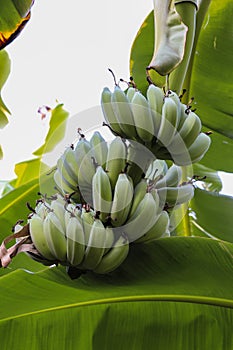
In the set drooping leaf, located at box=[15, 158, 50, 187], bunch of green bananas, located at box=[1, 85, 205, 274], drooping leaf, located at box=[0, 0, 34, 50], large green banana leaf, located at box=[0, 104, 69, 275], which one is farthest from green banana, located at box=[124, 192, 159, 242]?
drooping leaf, located at box=[15, 158, 50, 187]

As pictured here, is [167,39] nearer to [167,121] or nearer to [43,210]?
[167,121]

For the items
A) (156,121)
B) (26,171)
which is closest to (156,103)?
(156,121)

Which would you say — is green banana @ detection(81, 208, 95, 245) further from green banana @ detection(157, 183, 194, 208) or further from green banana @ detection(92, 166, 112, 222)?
green banana @ detection(157, 183, 194, 208)

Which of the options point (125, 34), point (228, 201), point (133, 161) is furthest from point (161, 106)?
point (125, 34)

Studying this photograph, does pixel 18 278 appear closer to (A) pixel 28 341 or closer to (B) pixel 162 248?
(A) pixel 28 341

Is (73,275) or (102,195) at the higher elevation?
(102,195)

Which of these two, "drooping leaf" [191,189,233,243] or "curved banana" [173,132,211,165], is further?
"drooping leaf" [191,189,233,243]

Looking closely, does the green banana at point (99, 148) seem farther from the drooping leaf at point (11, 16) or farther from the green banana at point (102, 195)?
the drooping leaf at point (11, 16)
